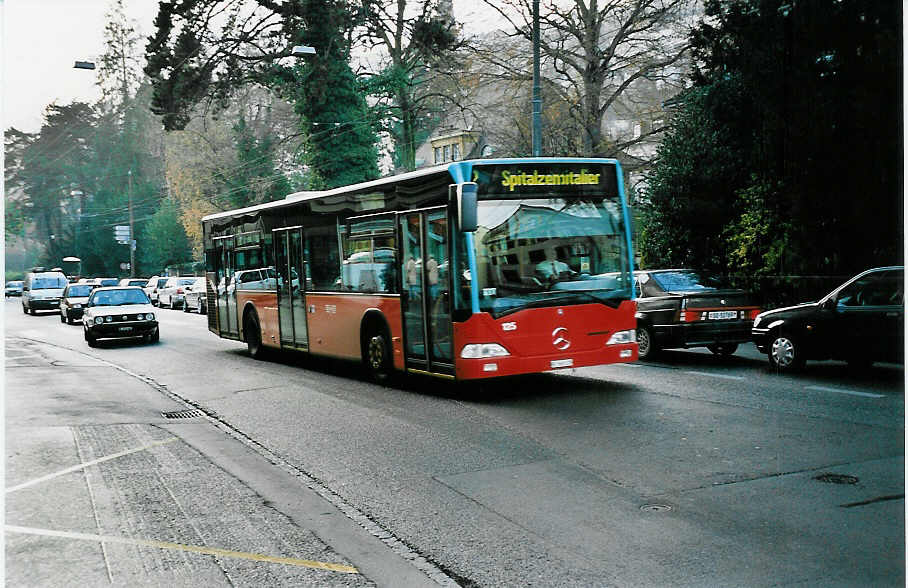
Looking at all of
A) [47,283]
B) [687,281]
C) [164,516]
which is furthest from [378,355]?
[47,283]

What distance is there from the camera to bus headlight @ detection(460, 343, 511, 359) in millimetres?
11070

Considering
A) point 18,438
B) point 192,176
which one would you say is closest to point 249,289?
point 18,438

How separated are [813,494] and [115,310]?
20.8 metres

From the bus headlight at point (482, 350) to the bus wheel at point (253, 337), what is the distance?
8068 millimetres

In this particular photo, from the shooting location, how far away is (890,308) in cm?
1195

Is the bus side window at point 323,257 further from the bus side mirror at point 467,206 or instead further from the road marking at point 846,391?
the road marking at point 846,391

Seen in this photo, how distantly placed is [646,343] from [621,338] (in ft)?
12.4

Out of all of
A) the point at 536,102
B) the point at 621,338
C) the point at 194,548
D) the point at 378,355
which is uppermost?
the point at 536,102

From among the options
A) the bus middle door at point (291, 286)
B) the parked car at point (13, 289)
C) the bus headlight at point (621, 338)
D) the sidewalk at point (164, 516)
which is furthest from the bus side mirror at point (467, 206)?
the parked car at point (13, 289)

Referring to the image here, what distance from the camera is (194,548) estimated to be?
19.1 ft

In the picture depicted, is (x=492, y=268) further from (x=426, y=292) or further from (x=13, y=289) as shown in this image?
(x=13, y=289)

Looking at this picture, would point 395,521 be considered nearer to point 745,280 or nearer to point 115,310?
point 745,280

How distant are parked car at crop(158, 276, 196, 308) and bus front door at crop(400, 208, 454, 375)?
36040 mm

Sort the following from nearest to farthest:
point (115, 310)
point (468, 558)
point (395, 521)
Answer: point (468, 558), point (395, 521), point (115, 310)
